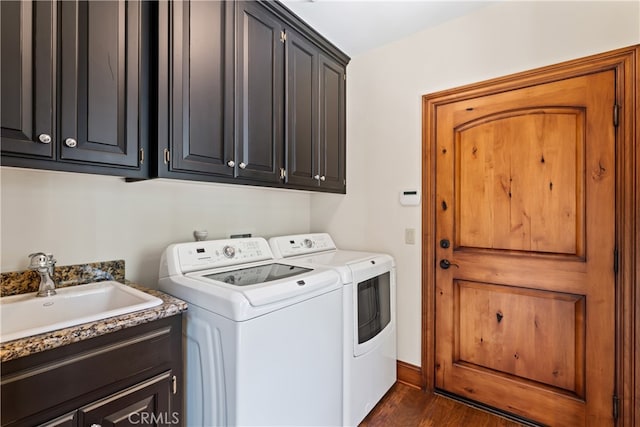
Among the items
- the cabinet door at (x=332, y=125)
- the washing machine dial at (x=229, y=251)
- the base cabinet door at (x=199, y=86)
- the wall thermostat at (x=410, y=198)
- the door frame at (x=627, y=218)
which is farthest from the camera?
the cabinet door at (x=332, y=125)

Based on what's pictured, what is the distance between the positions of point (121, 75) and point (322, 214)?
5.83 ft

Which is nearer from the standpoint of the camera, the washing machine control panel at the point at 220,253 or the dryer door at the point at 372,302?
the washing machine control panel at the point at 220,253

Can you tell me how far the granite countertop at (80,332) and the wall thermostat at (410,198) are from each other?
158 cm

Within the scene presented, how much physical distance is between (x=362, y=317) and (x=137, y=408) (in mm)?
1141

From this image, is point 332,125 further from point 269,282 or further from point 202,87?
point 269,282

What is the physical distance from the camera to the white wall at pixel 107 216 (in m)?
1.26

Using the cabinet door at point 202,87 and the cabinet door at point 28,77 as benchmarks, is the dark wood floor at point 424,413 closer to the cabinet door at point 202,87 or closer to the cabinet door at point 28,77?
the cabinet door at point 202,87

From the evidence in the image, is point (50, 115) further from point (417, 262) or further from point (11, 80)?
point (417, 262)

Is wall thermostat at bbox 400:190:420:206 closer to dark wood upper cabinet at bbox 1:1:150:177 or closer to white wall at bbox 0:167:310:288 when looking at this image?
white wall at bbox 0:167:310:288

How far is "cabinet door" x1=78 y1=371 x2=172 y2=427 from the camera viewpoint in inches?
38.5

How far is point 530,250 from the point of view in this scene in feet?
5.82

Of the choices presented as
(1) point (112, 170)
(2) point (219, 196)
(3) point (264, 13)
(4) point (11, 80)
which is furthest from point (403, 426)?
(3) point (264, 13)

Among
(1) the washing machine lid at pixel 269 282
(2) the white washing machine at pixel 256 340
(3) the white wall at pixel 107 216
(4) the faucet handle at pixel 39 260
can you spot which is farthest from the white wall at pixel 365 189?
(1) the washing machine lid at pixel 269 282

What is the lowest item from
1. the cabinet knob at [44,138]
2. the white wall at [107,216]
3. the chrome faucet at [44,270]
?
the chrome faucet at [44,270]
